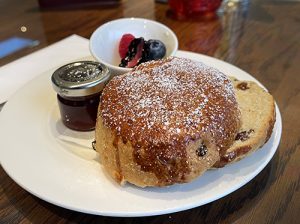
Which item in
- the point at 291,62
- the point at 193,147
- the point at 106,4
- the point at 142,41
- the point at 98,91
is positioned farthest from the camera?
the point at 106,4

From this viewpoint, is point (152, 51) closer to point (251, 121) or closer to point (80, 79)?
point (80, 79)

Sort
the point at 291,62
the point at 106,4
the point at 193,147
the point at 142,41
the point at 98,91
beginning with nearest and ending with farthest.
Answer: the point at 193,147 < the point at 98,91 < the point at 142,41 < the point at 291,62 < the point at 106,4

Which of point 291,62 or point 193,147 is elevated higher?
point 193,147

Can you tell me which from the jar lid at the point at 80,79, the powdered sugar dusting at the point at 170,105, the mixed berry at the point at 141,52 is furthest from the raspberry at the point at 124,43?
the powdered sugar dusting at the point at 170,105

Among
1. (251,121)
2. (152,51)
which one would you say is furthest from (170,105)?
(152,51)

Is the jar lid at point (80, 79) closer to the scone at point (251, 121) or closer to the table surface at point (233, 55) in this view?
the table surface at point (233, 55)

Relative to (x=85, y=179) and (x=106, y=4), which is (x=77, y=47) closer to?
(x=106, y=4)

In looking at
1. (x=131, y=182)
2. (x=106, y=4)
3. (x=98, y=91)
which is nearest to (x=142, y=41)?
(x=98, y=91)
